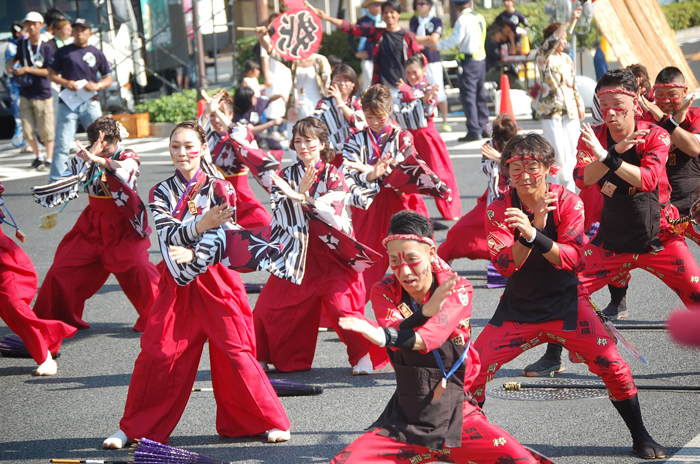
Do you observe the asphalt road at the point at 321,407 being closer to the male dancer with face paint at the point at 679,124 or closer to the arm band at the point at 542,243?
the male dancer with face paint at the point at 679,124

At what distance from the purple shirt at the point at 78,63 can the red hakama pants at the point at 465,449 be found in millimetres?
9356

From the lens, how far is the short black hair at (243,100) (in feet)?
27.1

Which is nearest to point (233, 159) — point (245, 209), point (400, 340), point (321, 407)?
point (245, 209)

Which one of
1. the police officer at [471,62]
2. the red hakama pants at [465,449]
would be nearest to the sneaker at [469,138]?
the police officer at [471,62]

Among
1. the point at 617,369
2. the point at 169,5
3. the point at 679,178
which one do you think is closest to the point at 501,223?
the point at 617,369

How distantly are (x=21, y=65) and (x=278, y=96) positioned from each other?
4.48 meters

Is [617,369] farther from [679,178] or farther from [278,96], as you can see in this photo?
[278,96]

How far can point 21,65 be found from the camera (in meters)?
12.3

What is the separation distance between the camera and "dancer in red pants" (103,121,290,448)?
4.01 m

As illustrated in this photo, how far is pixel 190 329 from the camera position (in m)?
4.07

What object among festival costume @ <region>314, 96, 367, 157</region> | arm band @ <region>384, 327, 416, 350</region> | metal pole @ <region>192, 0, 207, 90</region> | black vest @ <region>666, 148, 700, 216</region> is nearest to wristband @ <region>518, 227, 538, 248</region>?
arm band @ <region>384, 327, 416, 350</region>

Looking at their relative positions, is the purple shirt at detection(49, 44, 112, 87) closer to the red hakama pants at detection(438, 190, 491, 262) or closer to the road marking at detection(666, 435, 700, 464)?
the red hakama pants at detection(438, 190, 491, 262)

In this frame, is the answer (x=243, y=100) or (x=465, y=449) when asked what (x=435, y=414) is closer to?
(x=465, y=449)

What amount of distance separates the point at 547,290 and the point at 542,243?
0.31 metres
